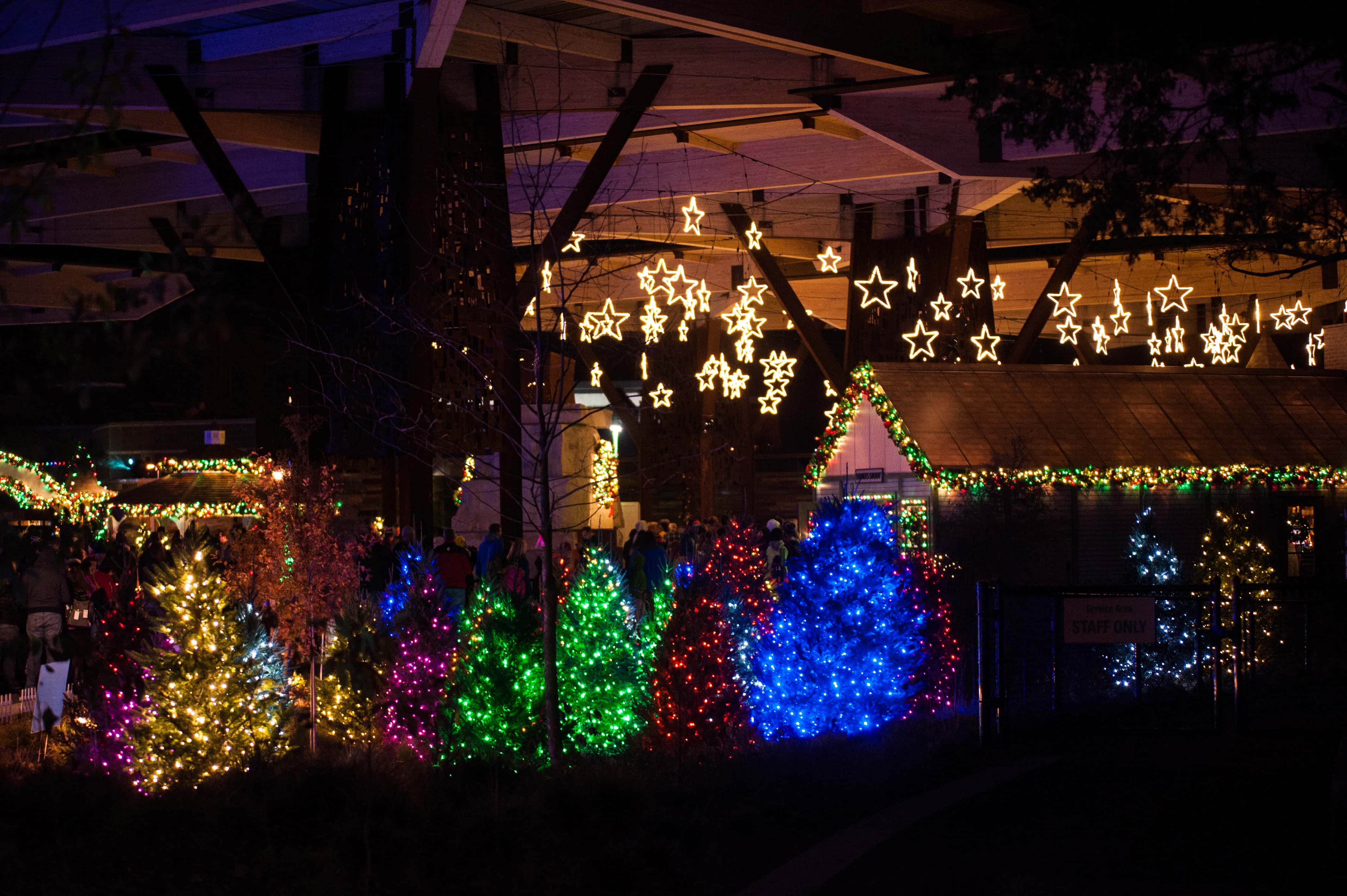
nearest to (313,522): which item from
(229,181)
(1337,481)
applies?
(229,181)

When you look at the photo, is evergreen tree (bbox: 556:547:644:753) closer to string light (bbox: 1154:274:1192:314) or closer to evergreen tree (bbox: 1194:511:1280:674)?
evergreen tree (bbox: 1194:511:1280:674)

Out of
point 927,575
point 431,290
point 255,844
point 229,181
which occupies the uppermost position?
point 229,181

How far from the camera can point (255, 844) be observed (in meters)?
6.60

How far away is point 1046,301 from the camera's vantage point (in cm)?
2444

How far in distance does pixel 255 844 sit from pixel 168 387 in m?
2.92

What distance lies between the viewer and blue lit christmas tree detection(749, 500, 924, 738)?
10398 millimetres

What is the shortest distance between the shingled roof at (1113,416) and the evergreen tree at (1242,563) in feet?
5.58

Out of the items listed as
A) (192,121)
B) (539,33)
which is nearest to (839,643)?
(539,33)

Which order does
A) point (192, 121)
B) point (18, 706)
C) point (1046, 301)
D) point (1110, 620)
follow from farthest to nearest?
point (1046, 301), point (192, 121), point (18, 706), point (1110, 620)

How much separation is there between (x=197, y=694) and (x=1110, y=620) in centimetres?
663

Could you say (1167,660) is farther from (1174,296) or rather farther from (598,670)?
(1174,296)

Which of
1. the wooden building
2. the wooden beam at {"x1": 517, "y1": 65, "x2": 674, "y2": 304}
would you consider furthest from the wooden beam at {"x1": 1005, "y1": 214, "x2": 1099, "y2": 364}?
the wooden beam at {"x1": 517, "y1": 65, "x2": 674, "y2": 304}

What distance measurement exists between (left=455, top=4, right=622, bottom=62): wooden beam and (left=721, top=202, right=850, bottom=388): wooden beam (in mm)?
8278

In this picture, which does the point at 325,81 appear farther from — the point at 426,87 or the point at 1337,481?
the point at 1337,481
